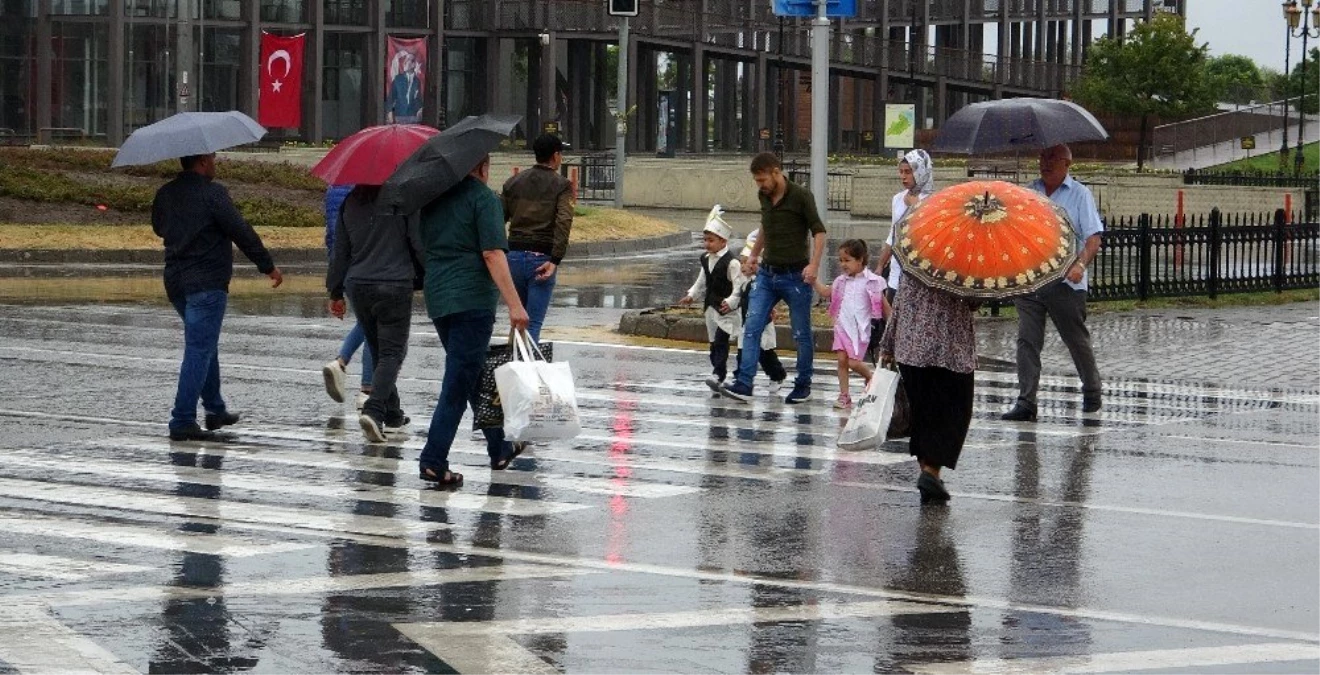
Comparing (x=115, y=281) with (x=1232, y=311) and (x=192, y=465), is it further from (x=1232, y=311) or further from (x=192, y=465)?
(x=192, y=465)

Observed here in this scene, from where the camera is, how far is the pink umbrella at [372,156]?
483 inches

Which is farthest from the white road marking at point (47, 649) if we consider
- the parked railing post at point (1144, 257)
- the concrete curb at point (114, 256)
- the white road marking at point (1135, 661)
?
the concrete curb at point (114, 256)

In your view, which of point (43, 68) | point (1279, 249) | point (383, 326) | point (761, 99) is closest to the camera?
point (383, 326)

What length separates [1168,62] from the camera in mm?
71812

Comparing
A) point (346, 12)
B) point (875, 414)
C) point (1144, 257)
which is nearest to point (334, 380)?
point (875, 414)

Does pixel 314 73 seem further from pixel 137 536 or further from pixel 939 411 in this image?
pixel 137 536

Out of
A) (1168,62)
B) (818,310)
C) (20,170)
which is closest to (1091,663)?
(818,310)

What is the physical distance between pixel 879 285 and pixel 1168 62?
194ft

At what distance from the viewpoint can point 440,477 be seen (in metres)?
11.1

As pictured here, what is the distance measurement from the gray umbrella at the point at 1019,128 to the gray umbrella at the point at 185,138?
172 inches

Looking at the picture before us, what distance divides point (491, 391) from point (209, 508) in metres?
1.57

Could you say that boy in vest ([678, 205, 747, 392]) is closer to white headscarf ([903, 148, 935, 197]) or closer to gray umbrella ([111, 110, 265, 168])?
white headscarf ([903, 148, 935, 197])

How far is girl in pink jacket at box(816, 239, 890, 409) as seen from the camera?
15.1m

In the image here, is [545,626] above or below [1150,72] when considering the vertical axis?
below
